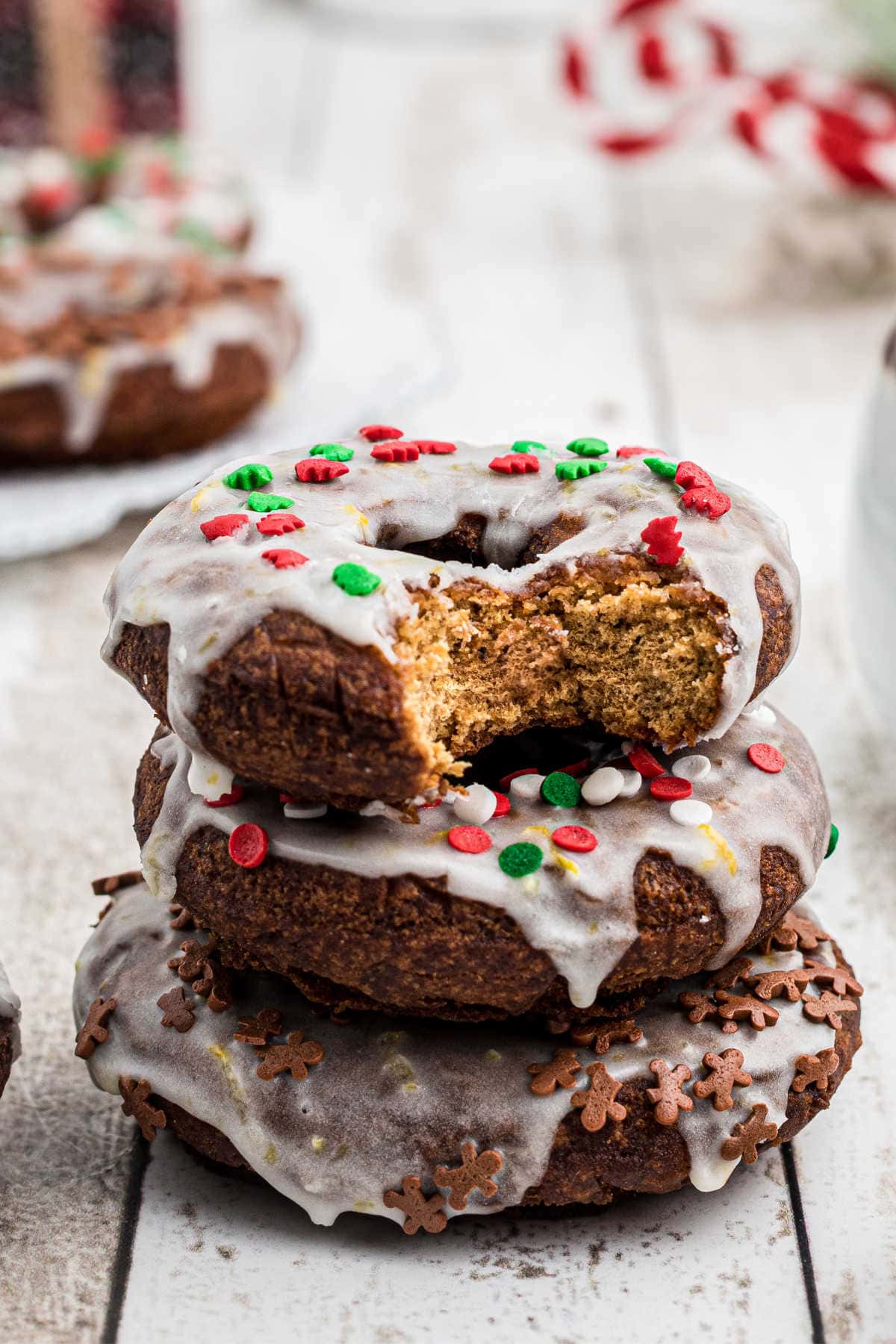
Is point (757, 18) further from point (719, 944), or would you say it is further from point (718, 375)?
point (719, 944)

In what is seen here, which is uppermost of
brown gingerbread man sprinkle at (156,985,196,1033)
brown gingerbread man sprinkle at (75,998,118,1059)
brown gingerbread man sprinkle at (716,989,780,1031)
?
brown gingerbread man sprinkle at (716,989,780,1031)

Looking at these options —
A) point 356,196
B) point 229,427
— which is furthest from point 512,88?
point 229,427

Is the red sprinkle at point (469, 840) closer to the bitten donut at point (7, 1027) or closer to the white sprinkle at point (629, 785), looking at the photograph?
the white sprinkle at point (629, 785)

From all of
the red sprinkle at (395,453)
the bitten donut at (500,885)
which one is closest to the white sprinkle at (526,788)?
the bitten donut at (500,885)

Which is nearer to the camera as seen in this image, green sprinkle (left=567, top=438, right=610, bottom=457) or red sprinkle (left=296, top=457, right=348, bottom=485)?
red sprinkle (left=296, top=457, right=348, bottom=485)

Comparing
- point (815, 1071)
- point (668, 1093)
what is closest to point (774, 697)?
point (815, 1071)

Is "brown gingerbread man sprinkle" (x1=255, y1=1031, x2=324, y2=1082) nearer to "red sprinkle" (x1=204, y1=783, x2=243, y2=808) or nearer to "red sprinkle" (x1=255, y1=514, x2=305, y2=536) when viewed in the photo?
"red sprinkle" (x1=204, y1=783, x2=243, y2=808)

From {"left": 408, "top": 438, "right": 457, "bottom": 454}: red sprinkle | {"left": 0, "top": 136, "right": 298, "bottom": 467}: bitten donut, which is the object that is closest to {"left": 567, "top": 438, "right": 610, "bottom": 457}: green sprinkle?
{"left": 408, "top": 438, "right": 457, "bottom": 454}: red sprinkle

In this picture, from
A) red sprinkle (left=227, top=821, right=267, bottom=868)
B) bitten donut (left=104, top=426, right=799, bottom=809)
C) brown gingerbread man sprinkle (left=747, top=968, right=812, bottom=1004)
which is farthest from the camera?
brown gingerbread man sprinkle (left=747, top=968, right=812, bottom=1004)
